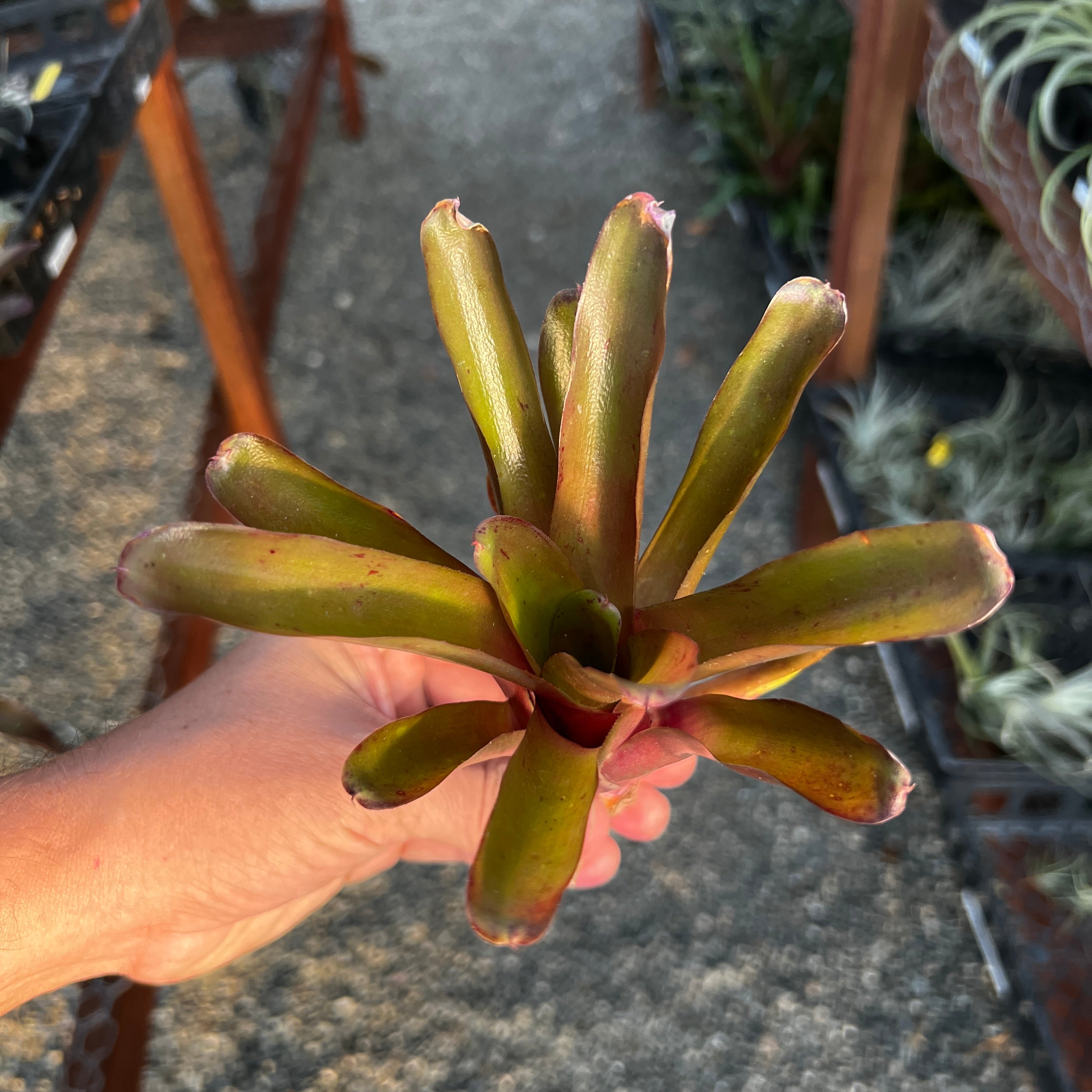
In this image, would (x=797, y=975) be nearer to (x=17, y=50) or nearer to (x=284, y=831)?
(x=284, y=831)

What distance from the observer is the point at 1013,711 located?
1.21m

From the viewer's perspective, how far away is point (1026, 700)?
1.21 m

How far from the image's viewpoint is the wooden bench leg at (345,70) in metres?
2.42

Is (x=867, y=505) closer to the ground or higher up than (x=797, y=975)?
higher up

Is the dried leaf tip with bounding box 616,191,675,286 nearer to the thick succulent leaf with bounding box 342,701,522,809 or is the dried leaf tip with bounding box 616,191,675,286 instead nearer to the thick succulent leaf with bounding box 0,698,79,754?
the thick succulent leaf with bounding box 342,701,522,809

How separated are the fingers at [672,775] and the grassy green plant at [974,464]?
0.82m

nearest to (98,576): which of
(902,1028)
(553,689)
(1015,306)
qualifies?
(553,689)

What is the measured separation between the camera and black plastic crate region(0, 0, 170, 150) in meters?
1.05

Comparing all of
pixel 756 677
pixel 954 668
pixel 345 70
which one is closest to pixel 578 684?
pixel 756 677

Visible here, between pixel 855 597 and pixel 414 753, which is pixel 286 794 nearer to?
pixel 414 753

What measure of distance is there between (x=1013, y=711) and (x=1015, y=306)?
926 mm

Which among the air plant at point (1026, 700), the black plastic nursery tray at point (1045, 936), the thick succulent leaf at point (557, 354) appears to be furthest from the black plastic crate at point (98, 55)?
the black plastic nursery tray at point (1045, 936)

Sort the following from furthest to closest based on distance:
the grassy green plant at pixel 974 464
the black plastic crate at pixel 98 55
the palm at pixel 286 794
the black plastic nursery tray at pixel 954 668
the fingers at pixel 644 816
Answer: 1. the grassy green plant at pixel 974 464
2. the black plastic nursery tray at pixel 954 668
3. the black plastic crate at pixel 98 55
4. the fingers at pixel 644 816
5. the palm at pixel 286 794

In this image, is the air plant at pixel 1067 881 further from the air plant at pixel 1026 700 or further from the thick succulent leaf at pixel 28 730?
the thick succulent leaf at pixel 28 730
